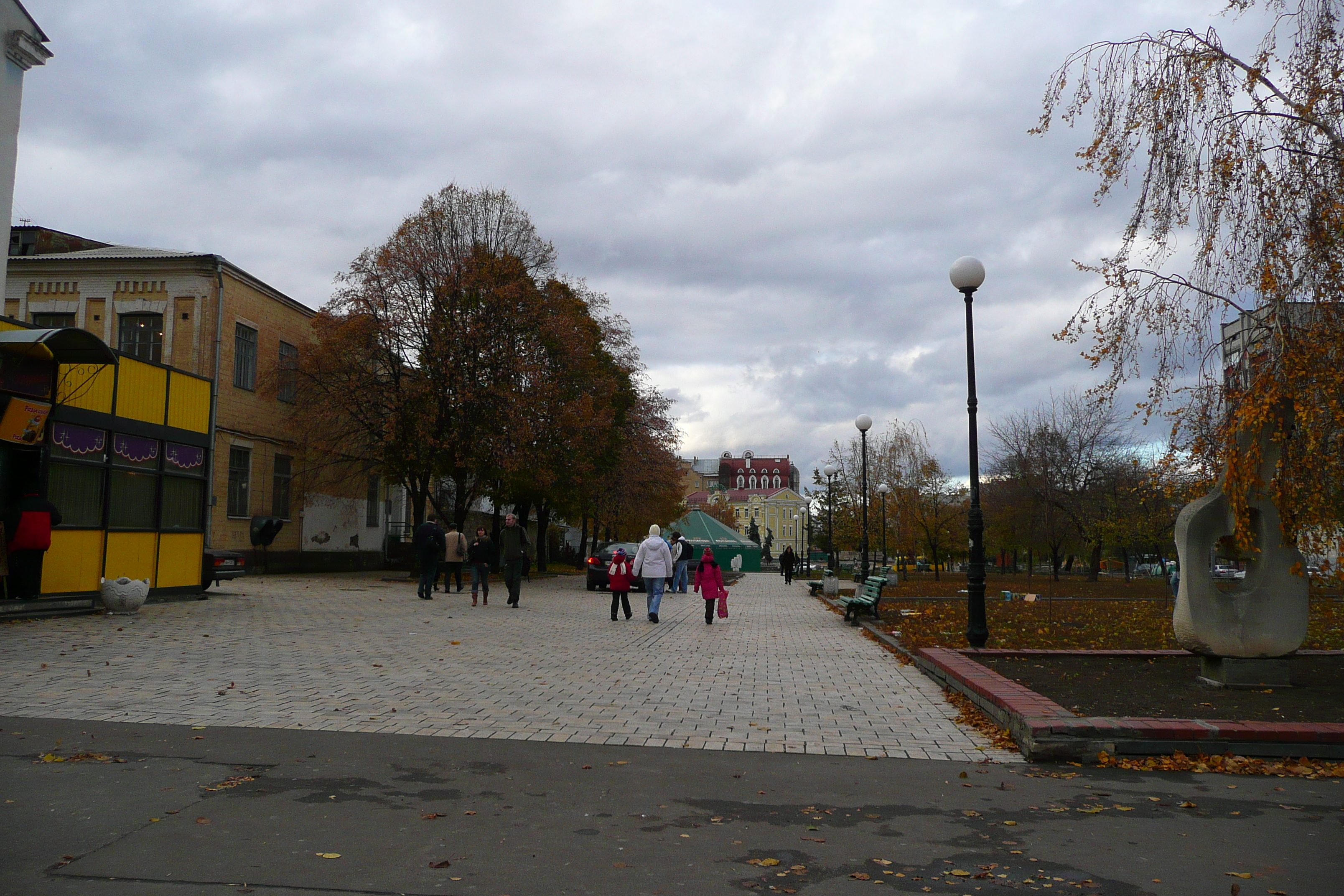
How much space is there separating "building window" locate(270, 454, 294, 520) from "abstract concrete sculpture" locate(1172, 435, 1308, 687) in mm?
30905

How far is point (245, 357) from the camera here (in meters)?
33.1

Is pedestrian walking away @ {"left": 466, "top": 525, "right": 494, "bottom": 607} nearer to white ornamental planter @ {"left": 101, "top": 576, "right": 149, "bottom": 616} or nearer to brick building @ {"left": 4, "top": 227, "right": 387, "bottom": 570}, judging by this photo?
white ornamental planter @ {"left": 101, "top": 576, "right": 149, "bottom": 616}

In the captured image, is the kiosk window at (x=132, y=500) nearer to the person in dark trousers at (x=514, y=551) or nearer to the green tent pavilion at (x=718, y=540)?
the person in dark trousers at (x=514, y=551)

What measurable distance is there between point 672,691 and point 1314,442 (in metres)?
6.17

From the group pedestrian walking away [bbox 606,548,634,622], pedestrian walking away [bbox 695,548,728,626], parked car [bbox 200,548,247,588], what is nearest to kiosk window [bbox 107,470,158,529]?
parked car [bbox 200,548,247,588]

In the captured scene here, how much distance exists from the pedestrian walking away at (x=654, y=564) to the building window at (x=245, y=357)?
748 inches

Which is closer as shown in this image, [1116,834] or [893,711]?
[1116,834]

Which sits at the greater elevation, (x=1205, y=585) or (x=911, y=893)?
(x=1205, y=585)

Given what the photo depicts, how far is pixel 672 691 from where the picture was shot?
986 centimetres

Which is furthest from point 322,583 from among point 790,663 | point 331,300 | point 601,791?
point 601,791

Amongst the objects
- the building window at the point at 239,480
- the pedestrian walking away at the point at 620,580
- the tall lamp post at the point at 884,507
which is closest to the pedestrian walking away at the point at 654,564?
the pedestrian walking away at the point at 620,580

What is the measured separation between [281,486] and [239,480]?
2903 millimetres

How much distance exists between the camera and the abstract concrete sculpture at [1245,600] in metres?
9.45

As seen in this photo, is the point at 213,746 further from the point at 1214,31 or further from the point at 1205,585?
the point at 1214,31
